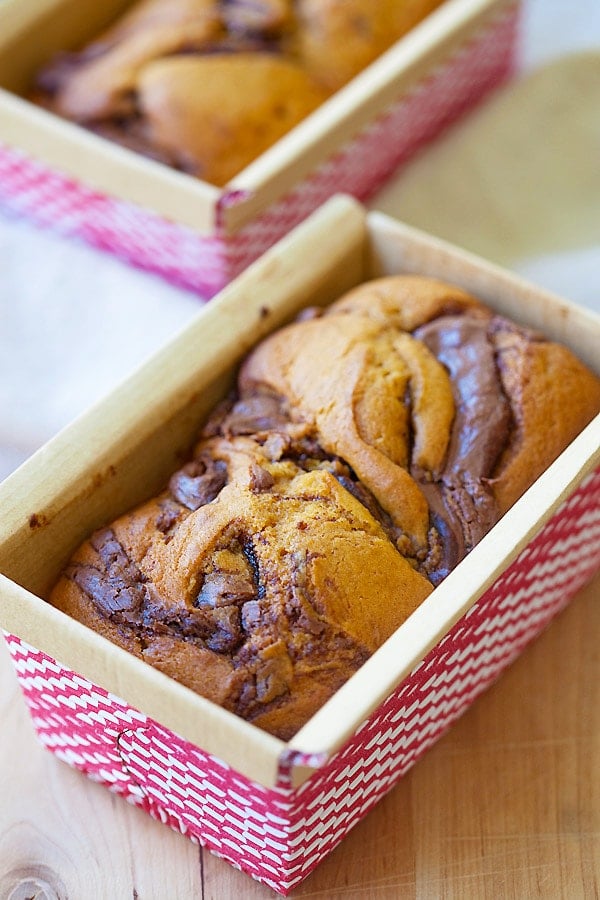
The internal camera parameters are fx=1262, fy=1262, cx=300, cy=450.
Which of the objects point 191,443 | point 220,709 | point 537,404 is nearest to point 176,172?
point 191,443

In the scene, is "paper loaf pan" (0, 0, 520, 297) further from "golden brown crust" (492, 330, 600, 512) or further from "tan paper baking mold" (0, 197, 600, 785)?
"golden brown crust" (492, 330, 600, 512)

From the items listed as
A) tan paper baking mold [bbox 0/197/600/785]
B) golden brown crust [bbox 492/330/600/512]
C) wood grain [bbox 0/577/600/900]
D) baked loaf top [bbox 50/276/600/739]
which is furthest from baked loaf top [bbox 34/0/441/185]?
wood grain [bbox 0/577/600/900]

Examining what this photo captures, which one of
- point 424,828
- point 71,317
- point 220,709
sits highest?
point 220,709

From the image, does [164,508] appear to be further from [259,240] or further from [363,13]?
[363,13]

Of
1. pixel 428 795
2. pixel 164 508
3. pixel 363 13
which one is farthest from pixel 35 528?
pixel 363 13

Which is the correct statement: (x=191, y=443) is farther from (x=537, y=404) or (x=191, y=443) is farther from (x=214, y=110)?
(x=214, y=110)

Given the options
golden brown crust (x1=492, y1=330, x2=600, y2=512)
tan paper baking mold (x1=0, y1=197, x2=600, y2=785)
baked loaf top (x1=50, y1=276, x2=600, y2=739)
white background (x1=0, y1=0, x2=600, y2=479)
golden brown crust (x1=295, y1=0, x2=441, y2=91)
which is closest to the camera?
tan paper baking mold (x1=0, y1=197, x2=600, y2=785)

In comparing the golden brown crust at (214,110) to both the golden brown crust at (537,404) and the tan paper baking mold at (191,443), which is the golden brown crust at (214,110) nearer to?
the tan paper baking mold at (191,443)

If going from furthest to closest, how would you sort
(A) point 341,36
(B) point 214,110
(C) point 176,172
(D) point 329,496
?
(A) point 341,36 < (B) point 214,110 < (C) point 176,172 < (D) point 329,496
